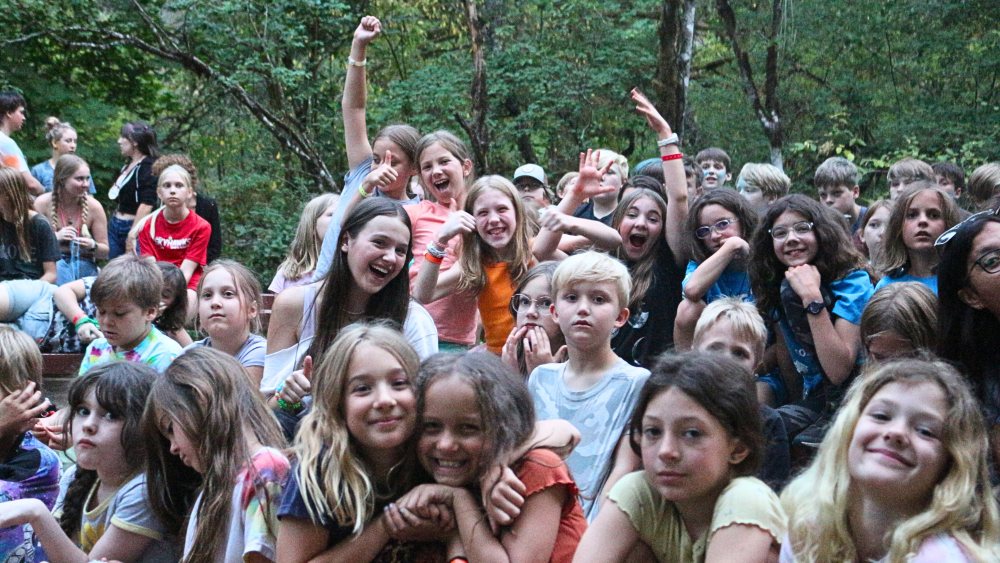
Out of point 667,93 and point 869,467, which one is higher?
point 667,93

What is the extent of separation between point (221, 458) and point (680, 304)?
8.09ft

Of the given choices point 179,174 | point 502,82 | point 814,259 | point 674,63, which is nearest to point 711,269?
point 814,259

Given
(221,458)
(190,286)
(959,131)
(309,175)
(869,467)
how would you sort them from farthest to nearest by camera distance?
(309,175)
(959,131)
(190,286)
(221,458)
(869,467)

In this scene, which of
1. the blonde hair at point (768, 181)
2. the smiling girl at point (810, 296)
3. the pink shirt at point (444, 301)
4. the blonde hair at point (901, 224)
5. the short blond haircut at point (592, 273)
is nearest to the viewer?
the short blond haircut at point (592, 273)

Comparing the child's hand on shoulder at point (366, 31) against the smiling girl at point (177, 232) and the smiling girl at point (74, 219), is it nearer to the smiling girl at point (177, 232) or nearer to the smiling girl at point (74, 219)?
the smiling girl at point (177, 232)

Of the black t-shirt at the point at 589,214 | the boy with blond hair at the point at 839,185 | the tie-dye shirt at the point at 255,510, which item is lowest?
the tie-dye shirt at the point at 255,510

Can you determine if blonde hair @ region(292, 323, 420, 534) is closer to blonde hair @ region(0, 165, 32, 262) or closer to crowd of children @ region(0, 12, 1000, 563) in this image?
crowd of children @ region(0, 12, 1000, 563)

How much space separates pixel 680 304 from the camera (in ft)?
15.1

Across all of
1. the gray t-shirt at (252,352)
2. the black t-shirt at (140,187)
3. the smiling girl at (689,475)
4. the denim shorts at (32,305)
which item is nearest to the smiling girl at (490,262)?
the gray t-shirt at (252,352)

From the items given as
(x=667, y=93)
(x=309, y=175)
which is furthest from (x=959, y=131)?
(x=309, y=175)

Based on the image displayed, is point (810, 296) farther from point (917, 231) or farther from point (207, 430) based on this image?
point (207, 430)

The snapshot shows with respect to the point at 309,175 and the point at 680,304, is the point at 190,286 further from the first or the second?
the point at 309,175

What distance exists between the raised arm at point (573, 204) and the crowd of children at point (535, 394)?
13 millimetres

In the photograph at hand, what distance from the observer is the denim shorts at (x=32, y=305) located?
6.39 metres
